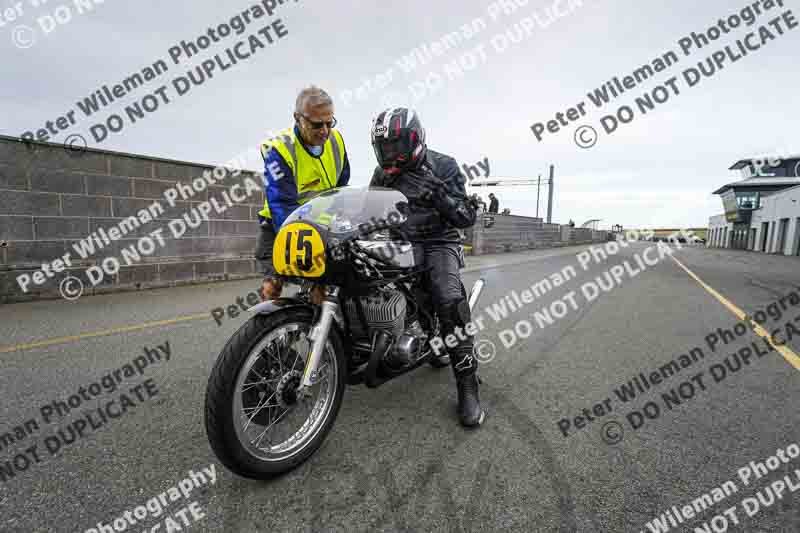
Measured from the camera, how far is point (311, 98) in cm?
255

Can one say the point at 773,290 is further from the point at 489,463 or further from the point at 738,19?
the point at 489,463

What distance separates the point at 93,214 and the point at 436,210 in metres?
6.26

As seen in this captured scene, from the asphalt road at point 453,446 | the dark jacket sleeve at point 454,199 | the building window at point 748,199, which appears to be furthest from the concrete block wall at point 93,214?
the building window at point 748,199

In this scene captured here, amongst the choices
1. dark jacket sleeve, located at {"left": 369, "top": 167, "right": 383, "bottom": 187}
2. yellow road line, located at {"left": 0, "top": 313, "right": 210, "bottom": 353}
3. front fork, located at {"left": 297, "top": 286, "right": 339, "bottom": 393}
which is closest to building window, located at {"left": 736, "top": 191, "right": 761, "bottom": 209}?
dark jacket sleeve, located at {"left": 369, "top": 167, "right": 383, "bottom": 187}

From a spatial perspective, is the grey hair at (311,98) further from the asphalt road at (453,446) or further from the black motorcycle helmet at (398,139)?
the asphalt road at (453,446)

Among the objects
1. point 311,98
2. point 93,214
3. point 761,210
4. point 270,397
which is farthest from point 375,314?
point 761,210

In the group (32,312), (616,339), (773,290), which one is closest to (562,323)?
(616,339)

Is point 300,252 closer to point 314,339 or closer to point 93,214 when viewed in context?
point 314,339

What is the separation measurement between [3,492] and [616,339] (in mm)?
4551

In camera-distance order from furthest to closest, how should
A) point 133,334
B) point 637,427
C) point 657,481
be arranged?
point 133,334 < point 637,427 < point 657,481

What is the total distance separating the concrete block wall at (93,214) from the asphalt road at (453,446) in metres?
2.25

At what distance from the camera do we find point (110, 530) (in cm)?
144

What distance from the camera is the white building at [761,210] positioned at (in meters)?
33.4

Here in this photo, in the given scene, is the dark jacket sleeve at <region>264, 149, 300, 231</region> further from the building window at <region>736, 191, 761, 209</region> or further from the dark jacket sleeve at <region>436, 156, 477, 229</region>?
the building window at <region>736, 191, 761, 209</region>
